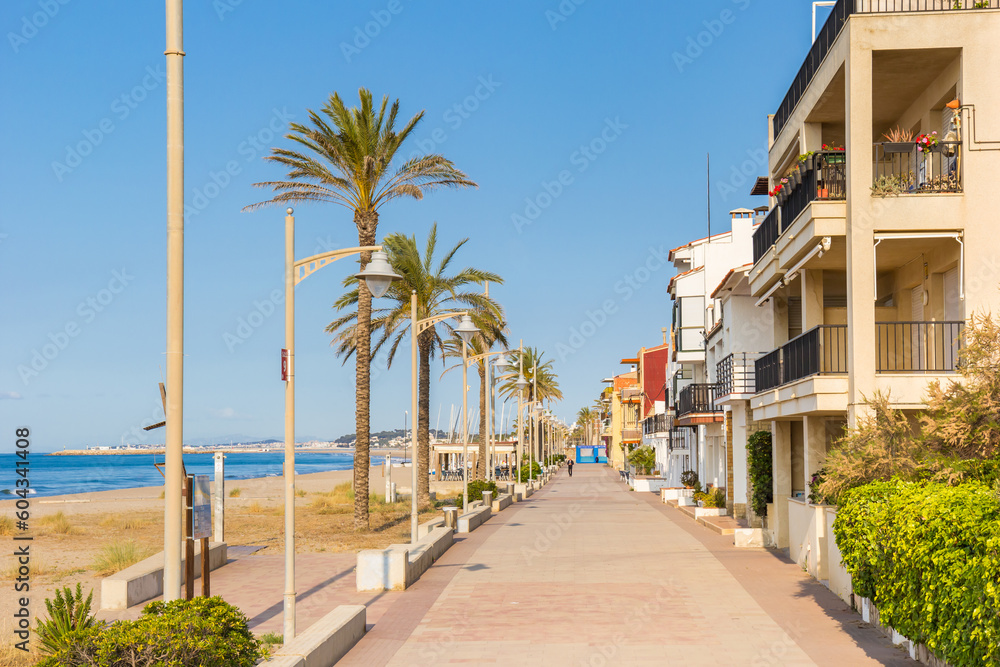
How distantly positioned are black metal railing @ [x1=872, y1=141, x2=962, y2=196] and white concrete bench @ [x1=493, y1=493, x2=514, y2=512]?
2233cm

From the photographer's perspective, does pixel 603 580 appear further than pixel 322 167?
No

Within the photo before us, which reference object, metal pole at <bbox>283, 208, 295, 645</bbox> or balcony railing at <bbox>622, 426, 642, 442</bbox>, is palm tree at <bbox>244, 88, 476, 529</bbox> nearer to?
metal pole at <bbox>283, 208, 295, 645</bbox>

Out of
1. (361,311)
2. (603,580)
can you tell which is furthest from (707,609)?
(361,311)

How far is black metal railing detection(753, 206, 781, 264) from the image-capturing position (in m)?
20.8

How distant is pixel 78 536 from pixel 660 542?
677 inches

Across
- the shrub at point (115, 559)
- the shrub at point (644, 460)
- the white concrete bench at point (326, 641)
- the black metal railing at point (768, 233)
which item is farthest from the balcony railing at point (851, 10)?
the shrub at point (644, 460)

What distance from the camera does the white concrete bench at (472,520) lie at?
27125 mm

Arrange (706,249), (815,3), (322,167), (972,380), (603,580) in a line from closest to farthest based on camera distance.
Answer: (972,380) < (603,580) < (815,3) < (322,167) < (706,249)

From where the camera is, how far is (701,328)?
139 ft

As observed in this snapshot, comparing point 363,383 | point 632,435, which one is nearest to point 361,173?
point 363,383

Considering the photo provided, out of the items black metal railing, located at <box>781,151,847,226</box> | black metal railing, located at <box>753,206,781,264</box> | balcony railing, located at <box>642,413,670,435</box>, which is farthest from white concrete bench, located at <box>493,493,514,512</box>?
black metal railing, located at <box>781,151,847,226</box>

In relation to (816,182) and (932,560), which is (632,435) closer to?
(816,182)

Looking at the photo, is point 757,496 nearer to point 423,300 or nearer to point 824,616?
point 824,616

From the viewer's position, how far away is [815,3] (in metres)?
20.7
